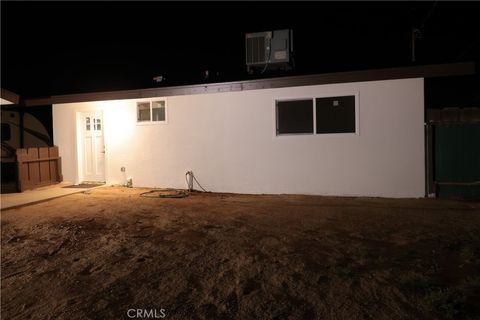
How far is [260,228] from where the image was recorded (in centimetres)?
524

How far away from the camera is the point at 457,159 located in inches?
290

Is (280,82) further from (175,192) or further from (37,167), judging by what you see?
(37,167)

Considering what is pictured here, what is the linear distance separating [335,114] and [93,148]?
7.28 metres

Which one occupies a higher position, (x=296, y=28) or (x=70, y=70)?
(x=296, y=28)

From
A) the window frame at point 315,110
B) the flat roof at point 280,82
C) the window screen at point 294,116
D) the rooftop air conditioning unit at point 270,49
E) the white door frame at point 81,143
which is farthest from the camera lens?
the white door frame at point 81,143

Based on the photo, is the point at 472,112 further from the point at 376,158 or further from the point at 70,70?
the point at 70,70

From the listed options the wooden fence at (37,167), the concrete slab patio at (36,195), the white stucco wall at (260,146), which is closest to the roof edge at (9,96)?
the white stucco wall at (260,146)

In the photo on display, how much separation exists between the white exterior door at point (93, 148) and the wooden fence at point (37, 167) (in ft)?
2.91

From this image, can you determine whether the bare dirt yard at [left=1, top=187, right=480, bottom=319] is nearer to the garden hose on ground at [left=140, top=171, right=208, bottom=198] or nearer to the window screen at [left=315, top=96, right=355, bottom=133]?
the garden hose on ground at [left=140, top=171, right=208, bottom=198]

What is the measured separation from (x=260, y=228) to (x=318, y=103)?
406 cm

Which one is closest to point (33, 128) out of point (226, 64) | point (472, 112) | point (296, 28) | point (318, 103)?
point (226, 64)

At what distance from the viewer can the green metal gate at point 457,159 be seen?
Result: 23.8 feet

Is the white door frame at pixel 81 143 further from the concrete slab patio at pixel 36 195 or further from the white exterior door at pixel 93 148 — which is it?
the concrete slab patio at pixel 36 195

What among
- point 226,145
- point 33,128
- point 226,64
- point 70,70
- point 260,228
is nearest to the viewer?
point 260,228
